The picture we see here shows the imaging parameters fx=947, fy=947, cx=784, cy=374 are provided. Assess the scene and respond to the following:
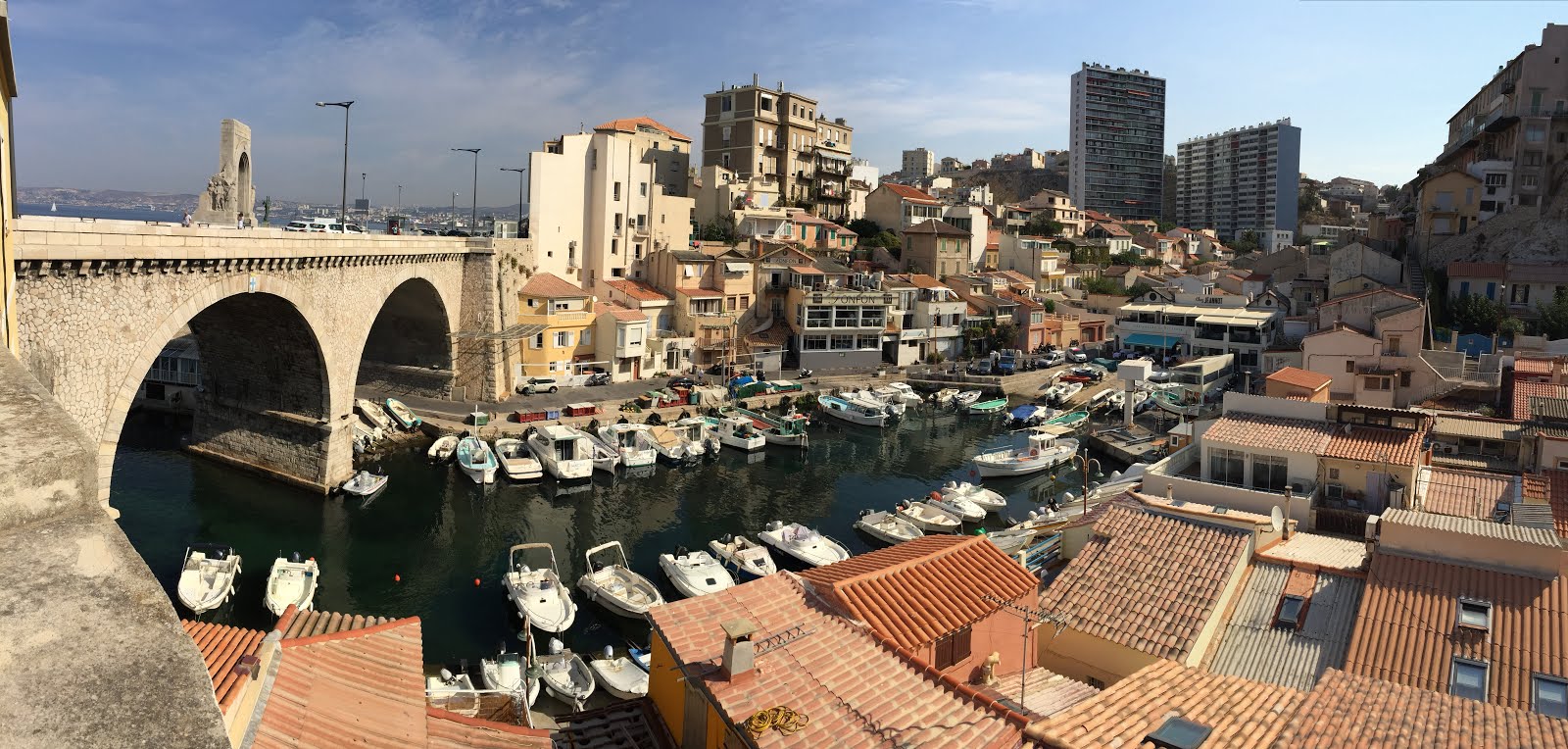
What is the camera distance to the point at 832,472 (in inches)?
1259

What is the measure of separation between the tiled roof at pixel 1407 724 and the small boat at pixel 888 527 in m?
16.2

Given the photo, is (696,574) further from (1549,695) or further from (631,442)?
(1549,695)

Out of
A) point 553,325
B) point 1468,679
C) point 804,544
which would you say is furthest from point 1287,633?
point 553,325

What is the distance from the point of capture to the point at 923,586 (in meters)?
9.86

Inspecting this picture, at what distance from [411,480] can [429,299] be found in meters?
9.42

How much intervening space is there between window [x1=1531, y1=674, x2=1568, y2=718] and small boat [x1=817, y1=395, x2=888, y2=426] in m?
29.1

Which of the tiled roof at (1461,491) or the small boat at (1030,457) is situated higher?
the tiled roof at (1461,491)

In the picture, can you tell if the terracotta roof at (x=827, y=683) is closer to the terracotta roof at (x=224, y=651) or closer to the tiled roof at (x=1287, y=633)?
the terracotta roof at (x=224, y=651)

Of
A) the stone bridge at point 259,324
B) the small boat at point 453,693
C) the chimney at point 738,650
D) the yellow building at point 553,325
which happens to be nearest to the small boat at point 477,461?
the stone bridge at point 259,324

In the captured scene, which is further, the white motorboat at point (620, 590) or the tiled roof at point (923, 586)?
the white motorboat at point (620, 590)

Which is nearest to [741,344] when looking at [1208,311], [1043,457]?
[1043,457]

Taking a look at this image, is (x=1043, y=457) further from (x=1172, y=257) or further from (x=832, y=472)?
(x=1172, y=257)

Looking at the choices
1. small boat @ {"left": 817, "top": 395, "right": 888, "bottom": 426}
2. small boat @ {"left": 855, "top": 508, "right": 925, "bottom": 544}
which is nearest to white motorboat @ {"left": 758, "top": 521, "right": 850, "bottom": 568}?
small boat @ {"left": 855, "top": 508, "right": 925, "bottom": 544}

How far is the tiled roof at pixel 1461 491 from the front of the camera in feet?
47.5
